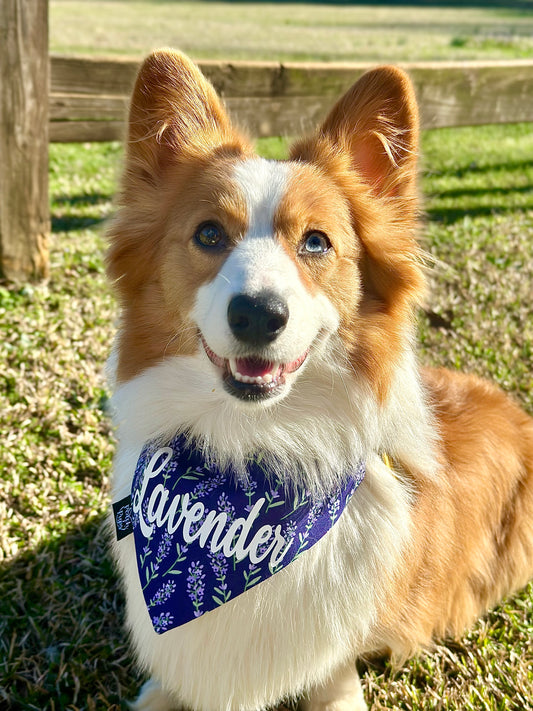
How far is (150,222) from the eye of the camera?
2668mm

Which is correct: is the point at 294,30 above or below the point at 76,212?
above

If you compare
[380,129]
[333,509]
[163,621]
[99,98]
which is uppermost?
[380,129]

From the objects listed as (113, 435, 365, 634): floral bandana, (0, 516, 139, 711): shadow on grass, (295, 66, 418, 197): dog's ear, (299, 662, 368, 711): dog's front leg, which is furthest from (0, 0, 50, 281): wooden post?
(299, 662, 368, 711): dog's front leg

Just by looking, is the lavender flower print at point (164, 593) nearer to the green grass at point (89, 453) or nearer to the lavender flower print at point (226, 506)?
the lavender flower print at point (226, 506)

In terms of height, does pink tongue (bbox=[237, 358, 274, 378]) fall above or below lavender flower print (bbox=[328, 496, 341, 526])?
above

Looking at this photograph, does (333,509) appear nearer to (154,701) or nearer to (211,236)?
(211,236)

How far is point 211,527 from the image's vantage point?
2510mm

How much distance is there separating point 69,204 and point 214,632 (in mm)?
5088

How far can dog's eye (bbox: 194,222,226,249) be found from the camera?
2.44 meters

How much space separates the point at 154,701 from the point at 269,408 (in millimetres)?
1443

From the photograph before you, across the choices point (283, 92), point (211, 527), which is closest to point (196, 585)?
point (211, 527)

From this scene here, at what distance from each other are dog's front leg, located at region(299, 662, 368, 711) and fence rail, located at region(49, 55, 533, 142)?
13.1 feet

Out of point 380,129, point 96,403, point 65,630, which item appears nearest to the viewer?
point 380,129

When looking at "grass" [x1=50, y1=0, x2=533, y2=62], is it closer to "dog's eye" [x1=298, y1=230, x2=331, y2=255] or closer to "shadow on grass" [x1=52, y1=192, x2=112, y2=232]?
"shadow on grass" [x1=52, y1=192, x2=112, y2=232]
